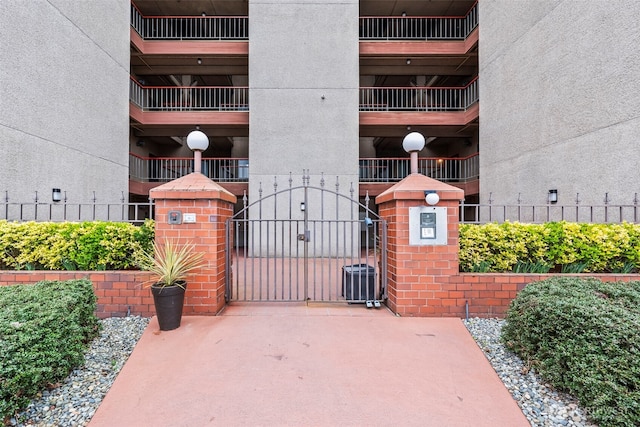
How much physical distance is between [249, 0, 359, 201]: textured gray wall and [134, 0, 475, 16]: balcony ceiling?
280cm

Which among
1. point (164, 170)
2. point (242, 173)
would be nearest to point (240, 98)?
point (242, 173)

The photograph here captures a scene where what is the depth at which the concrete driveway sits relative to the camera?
85.4 inches

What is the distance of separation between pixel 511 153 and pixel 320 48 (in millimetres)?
7091

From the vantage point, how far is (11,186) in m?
6.00

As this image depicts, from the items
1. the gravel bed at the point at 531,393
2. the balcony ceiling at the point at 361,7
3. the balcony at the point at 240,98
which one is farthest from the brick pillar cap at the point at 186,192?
the balcony ceiling at the point at 361,7

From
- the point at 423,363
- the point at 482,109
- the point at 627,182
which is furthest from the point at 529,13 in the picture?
the point at 423,363

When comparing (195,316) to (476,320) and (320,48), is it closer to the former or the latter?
(476,320)

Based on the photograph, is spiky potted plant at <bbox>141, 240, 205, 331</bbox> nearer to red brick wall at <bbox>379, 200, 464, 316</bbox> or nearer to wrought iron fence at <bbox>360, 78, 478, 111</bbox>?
red brick wall at <bbox>379, 200, 464, 316</bbox>

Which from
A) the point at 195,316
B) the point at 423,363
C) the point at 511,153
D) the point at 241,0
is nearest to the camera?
the point at 423,363

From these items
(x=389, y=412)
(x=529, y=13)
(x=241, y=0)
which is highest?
(x=241, y=0)

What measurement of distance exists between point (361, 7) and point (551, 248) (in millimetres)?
12556

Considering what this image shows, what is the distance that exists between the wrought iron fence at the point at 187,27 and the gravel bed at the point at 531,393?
12.9 m

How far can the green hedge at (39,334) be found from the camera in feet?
6.70

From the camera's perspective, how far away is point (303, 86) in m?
9.98
